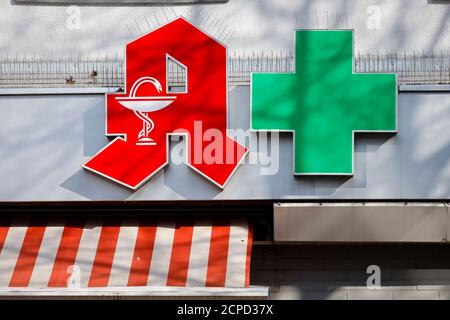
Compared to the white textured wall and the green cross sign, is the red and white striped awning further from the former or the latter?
the white textured wall

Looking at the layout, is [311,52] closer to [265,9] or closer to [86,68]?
[265,9]

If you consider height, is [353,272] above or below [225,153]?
below

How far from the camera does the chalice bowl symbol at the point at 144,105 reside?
9.18 metres

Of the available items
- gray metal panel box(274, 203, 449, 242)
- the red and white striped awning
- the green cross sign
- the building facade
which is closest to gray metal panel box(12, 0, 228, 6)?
the building facade

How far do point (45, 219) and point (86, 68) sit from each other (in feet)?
5.99

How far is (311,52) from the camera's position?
9.12 m

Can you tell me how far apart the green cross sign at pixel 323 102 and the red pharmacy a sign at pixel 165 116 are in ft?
1.44

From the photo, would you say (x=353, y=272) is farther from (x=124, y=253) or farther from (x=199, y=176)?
(x=124, y=253)

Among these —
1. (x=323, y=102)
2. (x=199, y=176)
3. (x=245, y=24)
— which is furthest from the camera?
(x=245, y=24)

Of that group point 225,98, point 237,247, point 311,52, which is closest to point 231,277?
point 237,247

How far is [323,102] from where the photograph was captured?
29.8ft

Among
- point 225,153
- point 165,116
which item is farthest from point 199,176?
point 165,116

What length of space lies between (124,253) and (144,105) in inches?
65.4

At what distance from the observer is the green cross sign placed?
905 cm
